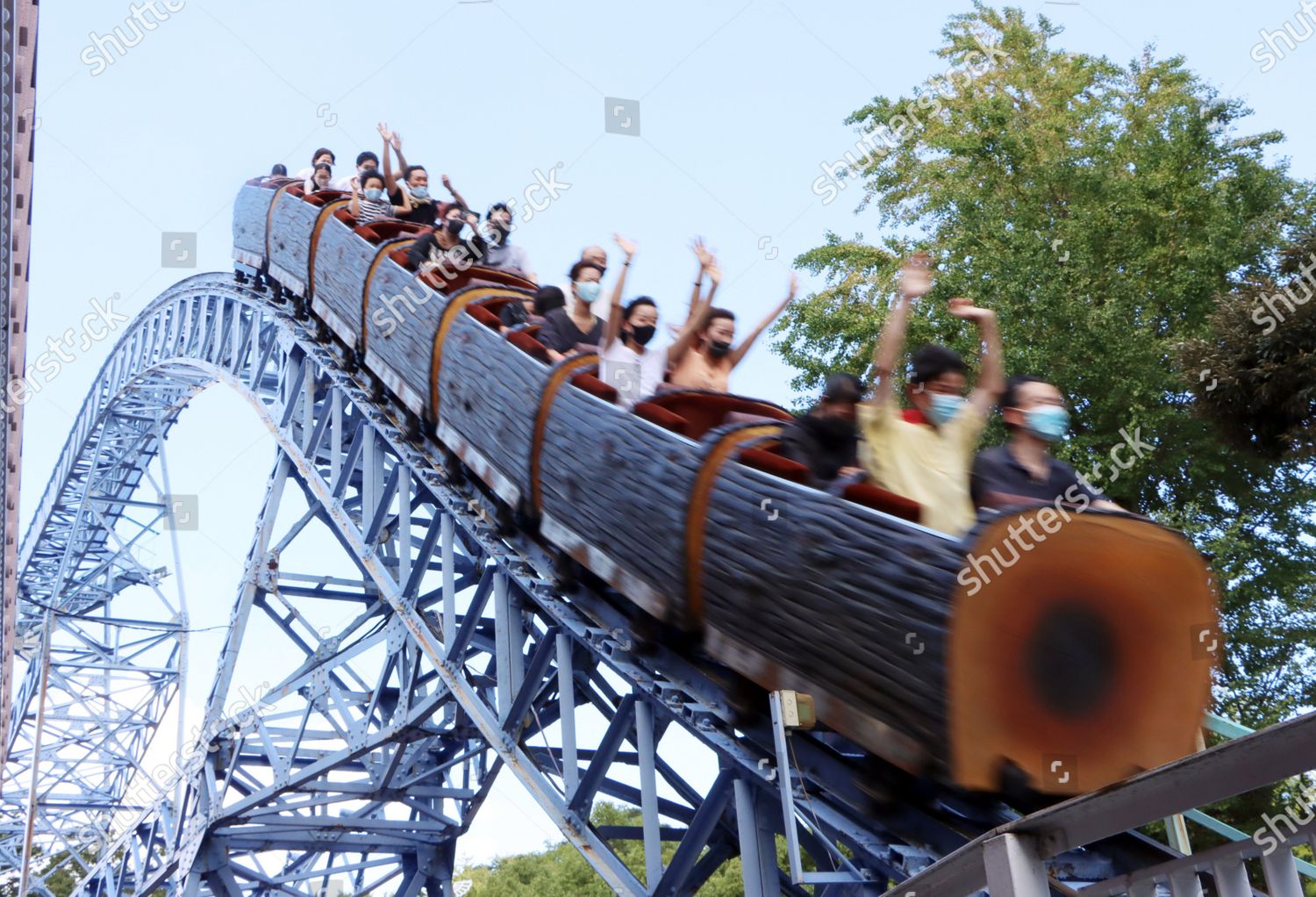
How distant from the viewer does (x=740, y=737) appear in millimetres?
4090

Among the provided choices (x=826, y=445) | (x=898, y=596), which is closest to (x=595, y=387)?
(x=826, y=445)

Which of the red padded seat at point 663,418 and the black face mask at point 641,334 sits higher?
the black face mask at point 641,334

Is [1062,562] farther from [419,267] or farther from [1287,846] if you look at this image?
[419,267]

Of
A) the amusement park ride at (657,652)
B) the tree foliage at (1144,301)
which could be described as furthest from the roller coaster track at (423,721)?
the tree foliage at (1144,301)

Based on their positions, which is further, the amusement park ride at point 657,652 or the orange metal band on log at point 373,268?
the orange metal band on log at point 373,268

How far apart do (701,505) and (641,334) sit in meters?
1.97

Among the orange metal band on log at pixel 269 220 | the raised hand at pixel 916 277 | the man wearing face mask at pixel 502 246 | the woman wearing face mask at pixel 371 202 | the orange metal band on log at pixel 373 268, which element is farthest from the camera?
the orange metal band on log at pixel 269 220

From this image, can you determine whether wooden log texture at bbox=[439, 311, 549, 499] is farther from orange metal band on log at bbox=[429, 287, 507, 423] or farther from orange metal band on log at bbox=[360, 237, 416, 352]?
orange metal band on log at bbox=[360, 237, 416, 352]

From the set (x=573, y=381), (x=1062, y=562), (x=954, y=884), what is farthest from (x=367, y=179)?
(x=954, y=884)

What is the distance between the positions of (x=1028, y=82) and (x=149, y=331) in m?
11.8

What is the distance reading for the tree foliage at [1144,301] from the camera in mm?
10430

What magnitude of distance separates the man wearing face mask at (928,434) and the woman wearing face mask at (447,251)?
157 inches

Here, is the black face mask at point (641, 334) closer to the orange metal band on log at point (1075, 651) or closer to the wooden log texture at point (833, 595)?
the wooden log texture at point (833, 595)

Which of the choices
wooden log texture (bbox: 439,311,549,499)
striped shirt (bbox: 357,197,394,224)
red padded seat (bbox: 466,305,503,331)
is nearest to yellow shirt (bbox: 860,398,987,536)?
wooden log texture (bbox: 439,311,549,499)
